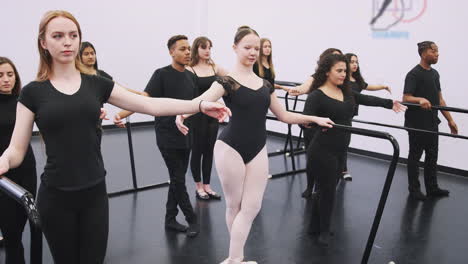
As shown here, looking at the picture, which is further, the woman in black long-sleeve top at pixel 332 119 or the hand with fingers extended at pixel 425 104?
the hand with fingers extended at pixel 425 104

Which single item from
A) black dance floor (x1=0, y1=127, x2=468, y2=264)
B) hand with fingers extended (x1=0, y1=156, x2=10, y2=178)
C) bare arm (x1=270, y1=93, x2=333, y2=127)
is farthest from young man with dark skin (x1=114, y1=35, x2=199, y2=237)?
hand with fingers extended (x1=0, y1=156, x2=10, y2=178)

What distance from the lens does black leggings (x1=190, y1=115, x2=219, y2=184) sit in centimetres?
460

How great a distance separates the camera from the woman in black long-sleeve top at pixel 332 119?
11.4 feet

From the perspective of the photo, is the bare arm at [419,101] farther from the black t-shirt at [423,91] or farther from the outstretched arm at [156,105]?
the outstretched arm at [156,105]

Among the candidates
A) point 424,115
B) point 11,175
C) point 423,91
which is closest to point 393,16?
point 423,91

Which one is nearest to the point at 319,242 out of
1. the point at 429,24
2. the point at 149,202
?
the point at 149,202

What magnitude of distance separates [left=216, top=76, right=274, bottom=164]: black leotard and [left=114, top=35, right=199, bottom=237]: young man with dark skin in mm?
887

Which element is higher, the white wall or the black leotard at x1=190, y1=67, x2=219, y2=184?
the white wall

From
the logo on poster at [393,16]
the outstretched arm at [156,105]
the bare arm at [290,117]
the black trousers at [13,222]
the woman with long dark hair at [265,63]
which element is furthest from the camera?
the logo on poster at [393,16]

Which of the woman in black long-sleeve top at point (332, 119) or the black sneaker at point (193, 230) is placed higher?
the woman in black long-sleeve top at point (332, 119)

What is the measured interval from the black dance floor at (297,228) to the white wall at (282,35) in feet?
3.85

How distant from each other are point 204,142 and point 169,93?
1.04 metres

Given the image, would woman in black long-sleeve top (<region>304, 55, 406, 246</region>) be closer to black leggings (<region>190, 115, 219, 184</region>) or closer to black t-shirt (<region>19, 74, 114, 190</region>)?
black leggings (<region>190, 115, 219, 184</region>)

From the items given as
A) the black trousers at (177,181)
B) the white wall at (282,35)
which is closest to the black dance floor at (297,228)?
the black trousers at (177,181)
